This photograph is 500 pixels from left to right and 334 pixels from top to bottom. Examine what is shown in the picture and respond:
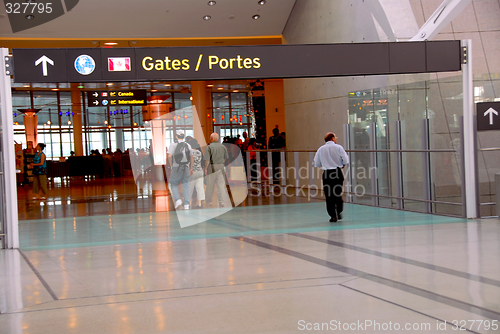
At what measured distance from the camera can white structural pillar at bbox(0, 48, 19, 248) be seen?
6922mm

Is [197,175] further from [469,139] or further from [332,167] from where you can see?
[469,139]

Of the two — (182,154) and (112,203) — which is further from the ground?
(182,154)

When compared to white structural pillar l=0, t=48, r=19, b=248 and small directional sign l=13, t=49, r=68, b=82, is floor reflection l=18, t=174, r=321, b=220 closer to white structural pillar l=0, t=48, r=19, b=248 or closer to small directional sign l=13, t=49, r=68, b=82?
white structural pillar l=0, t=48, r=19, b=248

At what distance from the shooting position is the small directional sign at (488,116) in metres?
7.95

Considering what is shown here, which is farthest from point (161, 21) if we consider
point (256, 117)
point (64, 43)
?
point (256, 117)

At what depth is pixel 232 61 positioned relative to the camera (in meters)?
7.74

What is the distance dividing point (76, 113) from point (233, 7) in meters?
19.9

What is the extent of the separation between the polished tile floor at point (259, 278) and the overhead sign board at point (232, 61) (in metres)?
2.37

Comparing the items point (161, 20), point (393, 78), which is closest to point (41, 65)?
point (393, 78)

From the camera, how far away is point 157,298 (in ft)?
14.1

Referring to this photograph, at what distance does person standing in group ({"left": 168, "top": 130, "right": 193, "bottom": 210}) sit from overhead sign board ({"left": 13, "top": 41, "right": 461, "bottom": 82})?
2.86m

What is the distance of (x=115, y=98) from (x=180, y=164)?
12.9m

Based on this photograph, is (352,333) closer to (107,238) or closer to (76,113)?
(107,238)

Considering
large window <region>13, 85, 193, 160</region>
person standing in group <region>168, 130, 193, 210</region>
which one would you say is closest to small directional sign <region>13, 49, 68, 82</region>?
person standing in group <region>168, 130, 193, 210</region>
